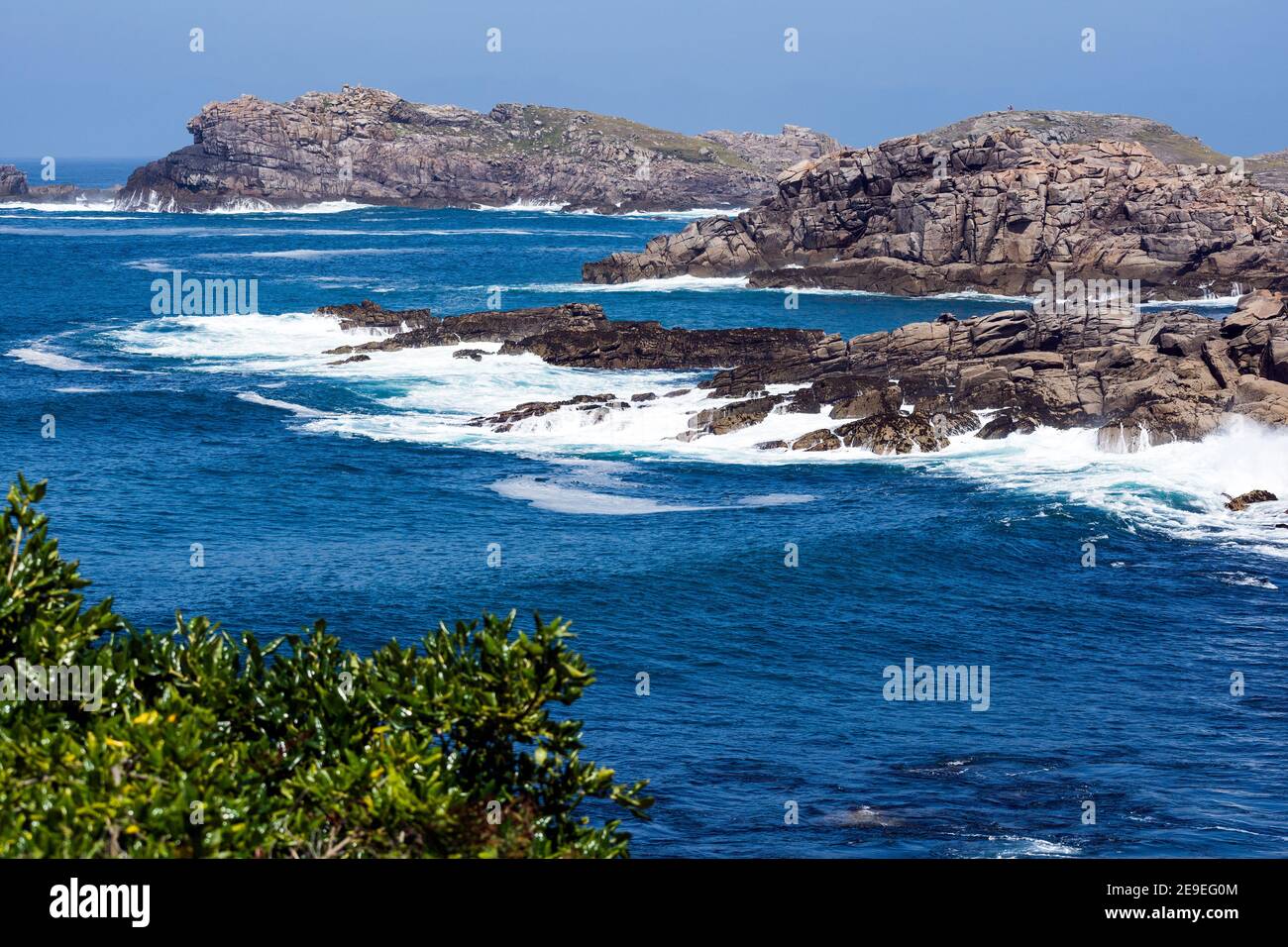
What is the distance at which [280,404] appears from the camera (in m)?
77.9

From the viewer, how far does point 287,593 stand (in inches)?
1778

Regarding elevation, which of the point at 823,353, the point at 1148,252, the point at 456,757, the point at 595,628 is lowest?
the point at 595,628

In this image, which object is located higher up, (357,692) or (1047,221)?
(1047,221)

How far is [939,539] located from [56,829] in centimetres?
3996

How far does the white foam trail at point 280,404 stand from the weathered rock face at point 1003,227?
61278mm

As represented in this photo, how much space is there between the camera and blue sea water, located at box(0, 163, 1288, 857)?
32.0 metres

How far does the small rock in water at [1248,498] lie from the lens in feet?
181

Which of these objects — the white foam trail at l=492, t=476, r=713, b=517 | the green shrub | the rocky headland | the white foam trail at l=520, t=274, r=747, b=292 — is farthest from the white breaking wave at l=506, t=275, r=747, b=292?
the green shrub

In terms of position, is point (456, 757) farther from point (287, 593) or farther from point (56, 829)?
point (287, 593)

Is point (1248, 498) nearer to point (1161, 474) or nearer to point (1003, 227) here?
point (1161, 474)

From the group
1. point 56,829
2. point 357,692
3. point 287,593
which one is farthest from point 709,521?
point 56,829

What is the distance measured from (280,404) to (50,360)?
2424 centimetres

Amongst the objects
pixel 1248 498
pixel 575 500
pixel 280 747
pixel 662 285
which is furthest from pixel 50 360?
pixel 280 747
